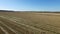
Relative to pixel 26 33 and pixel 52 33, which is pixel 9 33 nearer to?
pixel 26 33

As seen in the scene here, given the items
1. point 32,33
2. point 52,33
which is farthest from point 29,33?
point 52,33

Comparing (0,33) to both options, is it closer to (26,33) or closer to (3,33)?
(3,33)

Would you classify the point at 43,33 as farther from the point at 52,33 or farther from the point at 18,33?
the point at 18,33

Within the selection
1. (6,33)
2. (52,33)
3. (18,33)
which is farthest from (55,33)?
(6,33)

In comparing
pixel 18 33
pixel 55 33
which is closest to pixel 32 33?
pixel 18 33

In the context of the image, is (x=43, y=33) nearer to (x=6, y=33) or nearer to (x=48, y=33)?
(x=48, y=33)

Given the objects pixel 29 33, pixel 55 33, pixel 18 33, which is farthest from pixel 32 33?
pixel 55 33
